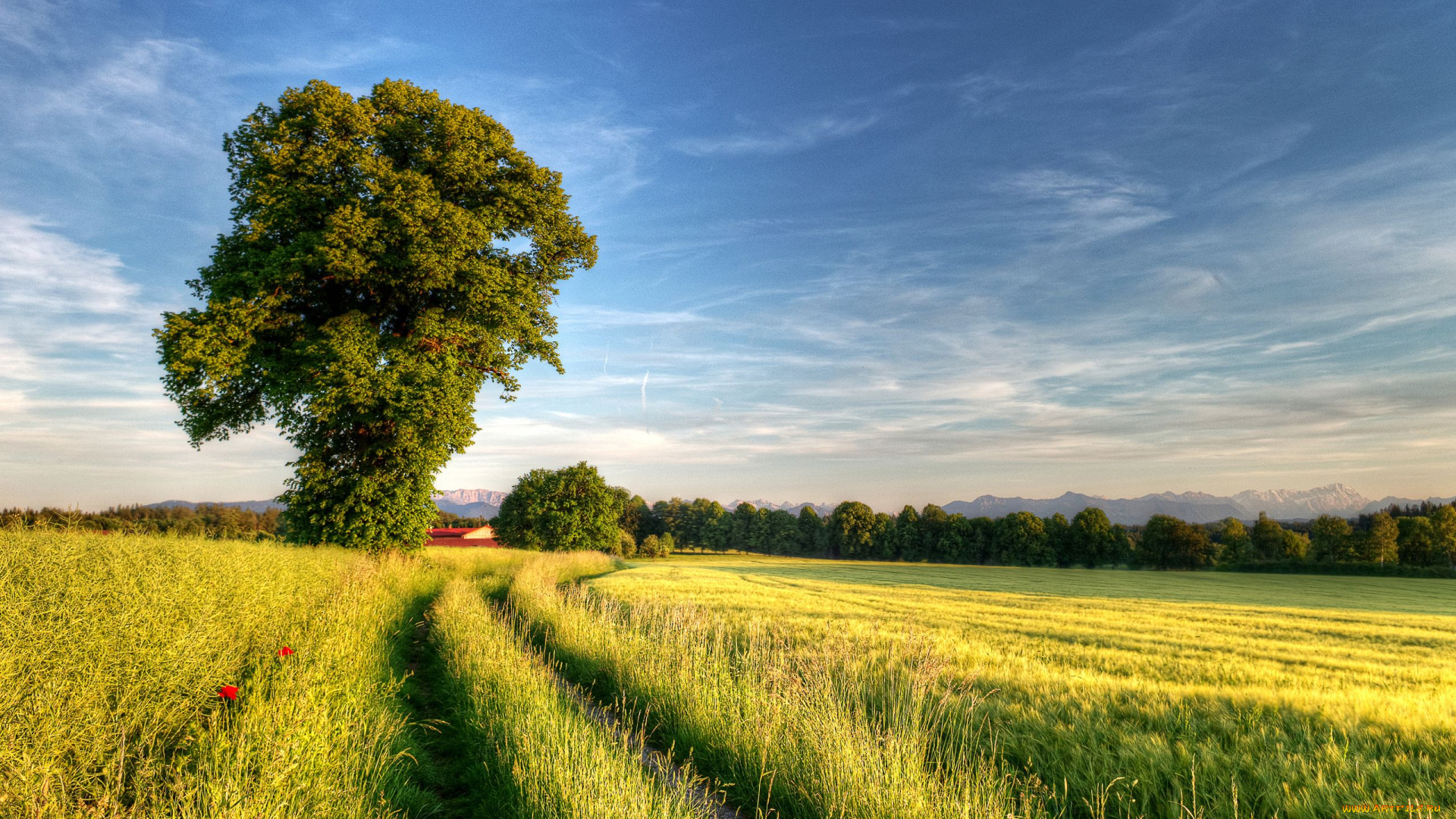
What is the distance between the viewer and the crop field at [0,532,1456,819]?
14.0ft

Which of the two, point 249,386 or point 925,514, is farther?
point 925,514

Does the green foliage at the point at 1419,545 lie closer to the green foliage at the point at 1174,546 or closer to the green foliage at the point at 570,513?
the green foliage at the point at 1174,546

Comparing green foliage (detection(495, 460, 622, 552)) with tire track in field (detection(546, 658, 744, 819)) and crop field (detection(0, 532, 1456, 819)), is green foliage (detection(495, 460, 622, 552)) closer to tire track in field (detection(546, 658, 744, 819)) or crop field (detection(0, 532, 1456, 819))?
crop field (detection(0, 532, 1456, 819))

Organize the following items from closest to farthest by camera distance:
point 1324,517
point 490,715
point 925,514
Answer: point 490,715 < point 1324,517 < point 925,514

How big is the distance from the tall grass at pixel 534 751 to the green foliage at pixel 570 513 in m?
57.3

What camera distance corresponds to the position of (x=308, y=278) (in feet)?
64.3

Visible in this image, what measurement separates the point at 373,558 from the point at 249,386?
7346mm

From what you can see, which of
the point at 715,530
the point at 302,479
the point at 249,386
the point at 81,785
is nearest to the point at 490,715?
the point at 81,785

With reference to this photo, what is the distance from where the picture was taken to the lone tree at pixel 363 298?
58.9 feet

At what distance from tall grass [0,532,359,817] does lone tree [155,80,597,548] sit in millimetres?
11258

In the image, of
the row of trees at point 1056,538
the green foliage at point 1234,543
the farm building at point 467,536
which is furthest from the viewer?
the farm building at point 467,536

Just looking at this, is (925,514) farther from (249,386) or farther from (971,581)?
(249,386)

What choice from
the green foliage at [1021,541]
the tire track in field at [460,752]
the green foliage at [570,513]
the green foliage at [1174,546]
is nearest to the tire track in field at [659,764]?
the tire track in field at [460,752]

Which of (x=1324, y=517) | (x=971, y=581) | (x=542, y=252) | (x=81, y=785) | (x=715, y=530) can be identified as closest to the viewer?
(x=81, y=785)
